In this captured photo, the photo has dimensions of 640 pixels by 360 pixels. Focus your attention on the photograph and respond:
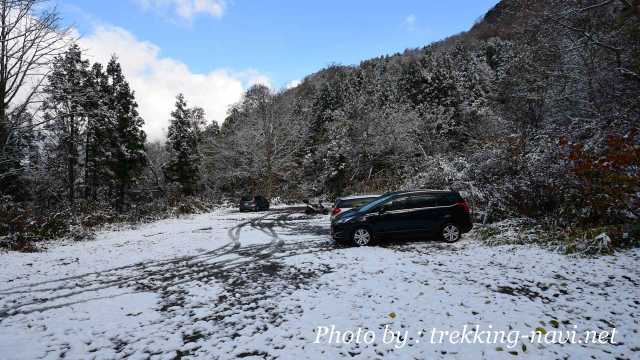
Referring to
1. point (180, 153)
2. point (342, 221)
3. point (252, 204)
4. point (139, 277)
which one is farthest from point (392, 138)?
point (139, 277)

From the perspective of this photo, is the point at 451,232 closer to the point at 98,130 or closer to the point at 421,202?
the point at 421,202

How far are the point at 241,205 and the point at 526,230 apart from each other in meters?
24.1

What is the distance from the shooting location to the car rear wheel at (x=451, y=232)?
11219 millimetres

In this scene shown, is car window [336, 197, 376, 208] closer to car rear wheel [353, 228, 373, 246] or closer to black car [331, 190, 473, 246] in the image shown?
black car [331, 190, 473, 246]

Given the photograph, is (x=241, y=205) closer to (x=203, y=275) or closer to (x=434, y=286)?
(x=203, y=275)

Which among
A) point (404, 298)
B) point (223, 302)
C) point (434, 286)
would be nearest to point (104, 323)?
point (223, 302)

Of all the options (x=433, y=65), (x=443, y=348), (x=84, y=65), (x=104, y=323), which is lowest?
(x=443, y=348)

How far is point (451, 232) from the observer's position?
11.2 meters

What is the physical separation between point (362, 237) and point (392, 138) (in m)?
28.6

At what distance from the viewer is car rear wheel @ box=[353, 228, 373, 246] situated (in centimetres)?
1124

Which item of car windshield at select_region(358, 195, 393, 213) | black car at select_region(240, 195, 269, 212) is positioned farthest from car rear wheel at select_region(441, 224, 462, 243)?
black car at select_region(240, 195, 269, 212)

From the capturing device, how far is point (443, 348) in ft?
14.5

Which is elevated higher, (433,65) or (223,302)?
(433,65)

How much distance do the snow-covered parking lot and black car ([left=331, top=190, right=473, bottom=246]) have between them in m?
1.11
